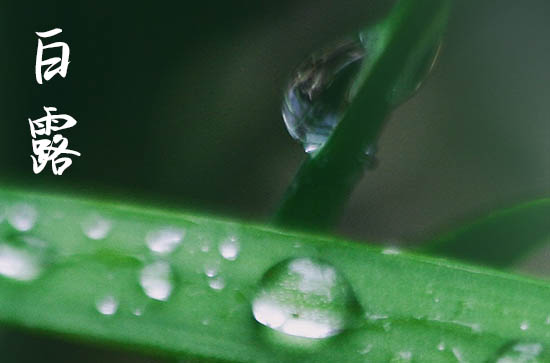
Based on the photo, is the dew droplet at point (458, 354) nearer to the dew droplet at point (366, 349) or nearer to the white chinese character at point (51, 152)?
the dew droplet at point (366, 349)

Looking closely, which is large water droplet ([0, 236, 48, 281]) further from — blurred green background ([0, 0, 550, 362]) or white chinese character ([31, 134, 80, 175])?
blurred green background ([0, 0, 550, 362])

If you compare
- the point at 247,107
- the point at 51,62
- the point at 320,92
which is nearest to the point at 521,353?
the point at 320,92

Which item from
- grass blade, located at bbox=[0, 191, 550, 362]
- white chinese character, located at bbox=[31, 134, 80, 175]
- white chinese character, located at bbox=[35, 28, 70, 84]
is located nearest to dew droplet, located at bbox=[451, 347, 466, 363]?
grass blade, located at bbox=[0, 191, 550, 362]

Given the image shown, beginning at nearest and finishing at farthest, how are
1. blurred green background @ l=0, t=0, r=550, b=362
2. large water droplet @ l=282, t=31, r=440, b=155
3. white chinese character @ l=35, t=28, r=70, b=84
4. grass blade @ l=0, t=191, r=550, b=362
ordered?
grass blade @ l=0, t=191, r=550, b=362, large water droplet @ l=282, t=31, r=440, b=155, white chinese character @ l=35, t=28, r=70, b=84, blurred green background @ l=0, t=0, r=550, b=362

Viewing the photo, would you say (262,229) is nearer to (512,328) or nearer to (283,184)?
(512,328)

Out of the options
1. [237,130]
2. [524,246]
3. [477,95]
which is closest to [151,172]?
[237,130]

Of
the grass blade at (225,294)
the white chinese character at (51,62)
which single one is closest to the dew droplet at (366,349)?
the grass blade at (225,294)
